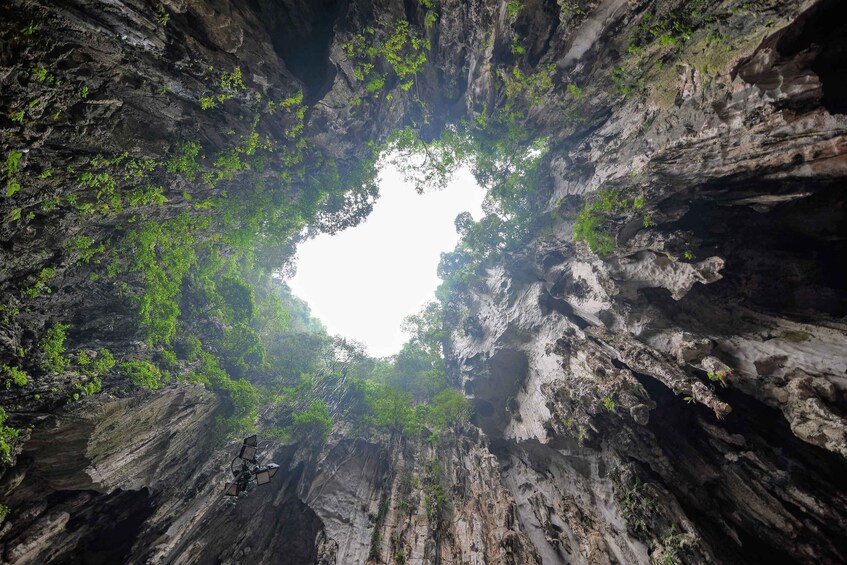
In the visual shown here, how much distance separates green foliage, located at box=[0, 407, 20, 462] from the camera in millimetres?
7482

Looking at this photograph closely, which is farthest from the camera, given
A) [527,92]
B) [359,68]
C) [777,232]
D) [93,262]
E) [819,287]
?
[527,92]

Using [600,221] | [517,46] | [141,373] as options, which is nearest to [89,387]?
[141,373]

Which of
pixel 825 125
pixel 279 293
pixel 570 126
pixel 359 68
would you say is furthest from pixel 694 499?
pixel 279 293

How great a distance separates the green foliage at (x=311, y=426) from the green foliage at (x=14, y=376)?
10761 millimetres

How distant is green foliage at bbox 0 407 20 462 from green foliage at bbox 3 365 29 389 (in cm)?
83

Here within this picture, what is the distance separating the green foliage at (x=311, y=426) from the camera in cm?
1694

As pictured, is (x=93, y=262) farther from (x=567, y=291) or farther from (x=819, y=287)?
(x=819, y=287)

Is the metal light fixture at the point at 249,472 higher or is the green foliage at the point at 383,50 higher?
the green foliage at the point at 383,50

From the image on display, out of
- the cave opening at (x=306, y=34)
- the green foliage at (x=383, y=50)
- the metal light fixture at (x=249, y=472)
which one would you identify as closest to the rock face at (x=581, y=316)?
the cave opening at (x=306, y=34)

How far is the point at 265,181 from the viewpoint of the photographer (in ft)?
52.6

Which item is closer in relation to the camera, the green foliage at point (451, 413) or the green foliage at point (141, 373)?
the green foliage at point (141, 373)

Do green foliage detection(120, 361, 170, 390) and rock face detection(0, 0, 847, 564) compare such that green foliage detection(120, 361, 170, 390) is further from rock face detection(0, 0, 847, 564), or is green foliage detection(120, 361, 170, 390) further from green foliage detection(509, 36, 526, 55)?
green foliage detection(509, 36, 526, 55)

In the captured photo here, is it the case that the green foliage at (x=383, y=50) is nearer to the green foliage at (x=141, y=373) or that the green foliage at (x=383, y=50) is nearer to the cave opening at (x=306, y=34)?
the cave opening at (x=306, y=34)

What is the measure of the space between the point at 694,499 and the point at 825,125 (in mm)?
10742
